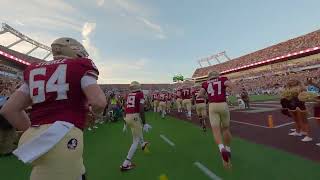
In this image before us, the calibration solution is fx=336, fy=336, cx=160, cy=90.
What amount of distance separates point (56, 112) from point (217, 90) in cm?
582

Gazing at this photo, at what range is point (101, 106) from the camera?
2.59 meters

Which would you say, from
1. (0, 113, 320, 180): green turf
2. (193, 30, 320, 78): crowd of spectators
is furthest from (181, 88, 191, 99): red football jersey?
(193, 30, 320, 78): crowd of spectators

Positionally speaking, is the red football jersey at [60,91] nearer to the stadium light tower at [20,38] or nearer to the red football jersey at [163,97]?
the red football jersey at [163,97]

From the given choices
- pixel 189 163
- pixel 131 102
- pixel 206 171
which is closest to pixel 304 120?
pixel 189 163

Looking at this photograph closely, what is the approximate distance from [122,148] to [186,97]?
10673 millimetres

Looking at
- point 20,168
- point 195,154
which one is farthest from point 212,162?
point 20,168

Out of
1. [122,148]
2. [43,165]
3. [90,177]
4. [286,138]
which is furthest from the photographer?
[122,148]

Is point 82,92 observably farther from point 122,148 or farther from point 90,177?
point 122,148

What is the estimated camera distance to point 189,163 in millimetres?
8016

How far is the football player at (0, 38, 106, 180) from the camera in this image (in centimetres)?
242

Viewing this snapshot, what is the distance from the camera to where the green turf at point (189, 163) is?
6668 mm

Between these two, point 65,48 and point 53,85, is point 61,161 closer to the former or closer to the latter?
point 53,85

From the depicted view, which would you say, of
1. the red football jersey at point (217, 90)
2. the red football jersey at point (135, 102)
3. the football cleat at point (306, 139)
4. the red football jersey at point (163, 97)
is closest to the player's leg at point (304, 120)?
the football cleat at point (306, 139)

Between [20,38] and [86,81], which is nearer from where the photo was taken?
[86,81]
